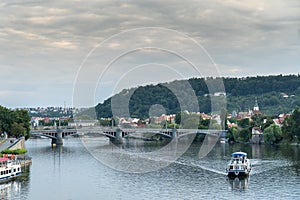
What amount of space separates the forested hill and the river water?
37558 millimetres

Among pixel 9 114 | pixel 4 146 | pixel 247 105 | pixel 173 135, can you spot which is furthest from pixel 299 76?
pixel 4 146

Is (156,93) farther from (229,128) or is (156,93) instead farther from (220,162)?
(220,162)

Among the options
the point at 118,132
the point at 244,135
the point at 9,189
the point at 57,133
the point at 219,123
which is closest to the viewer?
the point at 9,189

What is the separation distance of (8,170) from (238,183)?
13.6 m

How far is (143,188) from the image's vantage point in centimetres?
3403

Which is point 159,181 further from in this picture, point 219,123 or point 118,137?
point 219,123

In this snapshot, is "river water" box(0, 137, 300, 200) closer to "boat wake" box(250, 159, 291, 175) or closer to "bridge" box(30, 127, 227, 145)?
"boat wake" box(250, 159, 291, 175)

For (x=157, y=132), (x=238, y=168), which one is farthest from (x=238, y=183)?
(x=157, y=132)

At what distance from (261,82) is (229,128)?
6393 cm

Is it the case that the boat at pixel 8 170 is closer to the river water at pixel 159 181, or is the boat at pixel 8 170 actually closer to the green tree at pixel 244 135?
the river water at pixel 159 181

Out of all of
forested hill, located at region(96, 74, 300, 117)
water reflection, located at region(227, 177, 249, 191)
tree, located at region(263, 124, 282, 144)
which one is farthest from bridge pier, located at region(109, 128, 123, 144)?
water reflection, located at region(227, 177, 249, 191)

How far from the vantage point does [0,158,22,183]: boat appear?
36.1m

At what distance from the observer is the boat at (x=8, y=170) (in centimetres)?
3609

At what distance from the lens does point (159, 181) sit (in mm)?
36750
